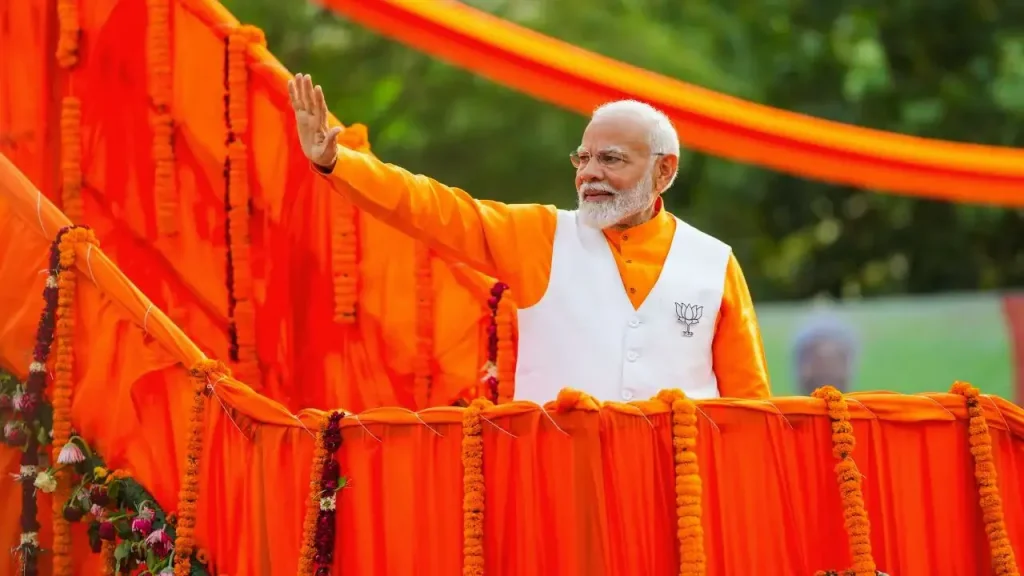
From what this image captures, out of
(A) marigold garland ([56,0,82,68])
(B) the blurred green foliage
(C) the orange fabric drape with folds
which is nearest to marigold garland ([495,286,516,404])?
(C) the orange fabric drape with folds

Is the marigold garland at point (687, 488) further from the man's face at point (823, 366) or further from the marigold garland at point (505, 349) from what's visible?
the man's face at point (823, 366)

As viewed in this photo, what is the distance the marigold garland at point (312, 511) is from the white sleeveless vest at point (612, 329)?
0.57 metres

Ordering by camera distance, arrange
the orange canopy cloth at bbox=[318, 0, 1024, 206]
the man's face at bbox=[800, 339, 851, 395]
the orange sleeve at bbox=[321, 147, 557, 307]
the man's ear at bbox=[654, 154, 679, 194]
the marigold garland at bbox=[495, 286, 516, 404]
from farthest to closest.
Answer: the man's face at bbox=[800, 339, 851, 395] → the orange canopy cloth at bbox=[318, 0, 1024, 206] → the marigold garland at bbox=[495, 286, 516, 404] → the man's ear at bbox=[654, 154, 679, 194] → the orange sleeve at bbox=[321, 147, 557, 307]

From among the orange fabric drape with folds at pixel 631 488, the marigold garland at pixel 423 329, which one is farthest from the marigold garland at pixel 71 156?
the orange fabric drape with folds at pixel 631 488

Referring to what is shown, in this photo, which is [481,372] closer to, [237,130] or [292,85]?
[237,130]

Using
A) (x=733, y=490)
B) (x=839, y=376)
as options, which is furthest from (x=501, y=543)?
(x=839, y=376)

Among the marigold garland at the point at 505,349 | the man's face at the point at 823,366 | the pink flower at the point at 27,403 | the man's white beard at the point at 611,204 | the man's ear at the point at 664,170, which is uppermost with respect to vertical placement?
the man's face at the point at 823,366

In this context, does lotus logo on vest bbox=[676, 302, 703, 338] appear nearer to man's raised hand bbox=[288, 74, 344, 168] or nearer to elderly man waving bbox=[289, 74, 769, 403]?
elderly man waving bbox=[289, 74, 769, 403]

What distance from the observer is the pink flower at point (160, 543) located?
310cm

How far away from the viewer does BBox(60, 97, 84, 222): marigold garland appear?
4.04 meters

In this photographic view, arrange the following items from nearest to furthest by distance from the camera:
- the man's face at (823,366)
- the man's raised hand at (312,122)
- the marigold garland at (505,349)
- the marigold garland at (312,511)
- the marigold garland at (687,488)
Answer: the marigold garland at (687,488) → the marigold garland at (312,511) → the man's raised hand at (312,122) → the marigold garland at (505,349) → the man's face at (823,366)

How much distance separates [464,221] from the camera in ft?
10.9

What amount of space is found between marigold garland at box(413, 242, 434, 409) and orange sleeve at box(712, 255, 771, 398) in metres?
0.96

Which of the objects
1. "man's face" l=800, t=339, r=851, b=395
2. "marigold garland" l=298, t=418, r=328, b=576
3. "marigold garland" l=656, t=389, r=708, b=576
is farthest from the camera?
"man's face" l=800, t=339, r=851, b=395
